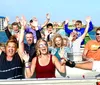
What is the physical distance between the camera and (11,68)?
4676mm

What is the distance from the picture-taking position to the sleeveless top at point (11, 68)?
4648mm

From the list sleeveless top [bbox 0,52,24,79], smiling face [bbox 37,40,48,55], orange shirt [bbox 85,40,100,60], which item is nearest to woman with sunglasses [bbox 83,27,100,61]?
orange shirt [bbox 85,40,100,60]

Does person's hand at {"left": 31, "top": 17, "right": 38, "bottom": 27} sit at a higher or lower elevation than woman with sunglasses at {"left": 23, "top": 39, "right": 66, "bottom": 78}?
higher

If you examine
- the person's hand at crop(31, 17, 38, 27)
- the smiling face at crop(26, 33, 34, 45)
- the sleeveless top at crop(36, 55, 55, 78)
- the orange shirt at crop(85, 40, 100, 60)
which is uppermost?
the person's hand at crop(31, 17, 38, 27)

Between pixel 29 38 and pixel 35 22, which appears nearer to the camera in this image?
pixel 29 38

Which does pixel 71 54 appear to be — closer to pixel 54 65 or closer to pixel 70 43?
pixel 70 43

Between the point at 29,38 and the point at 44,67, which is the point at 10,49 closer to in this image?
the point at 44,67

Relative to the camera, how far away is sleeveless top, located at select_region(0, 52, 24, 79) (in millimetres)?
4648

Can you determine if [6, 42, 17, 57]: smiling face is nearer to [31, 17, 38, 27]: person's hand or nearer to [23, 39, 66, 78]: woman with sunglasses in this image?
[23, 39, 66, 78]: woman with sunglasses

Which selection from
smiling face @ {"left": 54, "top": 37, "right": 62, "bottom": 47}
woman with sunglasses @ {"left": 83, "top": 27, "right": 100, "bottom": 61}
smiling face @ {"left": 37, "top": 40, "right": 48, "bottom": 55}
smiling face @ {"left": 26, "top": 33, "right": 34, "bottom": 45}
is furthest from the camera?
woman with sunglasses @ {"left": 83, "top": 27, "right": 100, "bottom": 61}

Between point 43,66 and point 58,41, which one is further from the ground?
point 58,41

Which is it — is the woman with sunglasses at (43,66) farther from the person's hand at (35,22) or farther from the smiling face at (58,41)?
the person's hand at (35,22)

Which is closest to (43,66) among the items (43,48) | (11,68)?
(43,48)

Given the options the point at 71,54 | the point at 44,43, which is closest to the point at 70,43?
the point at 71,54
